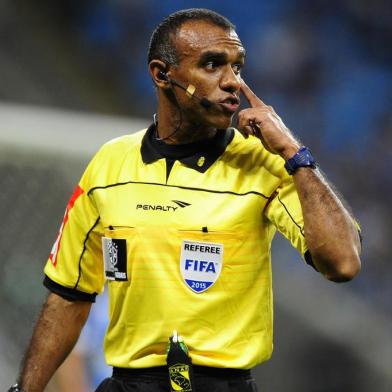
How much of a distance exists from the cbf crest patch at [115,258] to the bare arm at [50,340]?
10.0 inches

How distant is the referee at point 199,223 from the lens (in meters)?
3.04

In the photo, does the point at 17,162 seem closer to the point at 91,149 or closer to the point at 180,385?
the point at 91,149

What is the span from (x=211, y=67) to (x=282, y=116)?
489 cm

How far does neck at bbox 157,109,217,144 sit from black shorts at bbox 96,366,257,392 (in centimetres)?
73

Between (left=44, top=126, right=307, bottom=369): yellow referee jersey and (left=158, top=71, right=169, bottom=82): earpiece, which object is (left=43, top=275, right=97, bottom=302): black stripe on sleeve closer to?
(left=44, top=126, right=307, bottom=369): yellow referee jersey

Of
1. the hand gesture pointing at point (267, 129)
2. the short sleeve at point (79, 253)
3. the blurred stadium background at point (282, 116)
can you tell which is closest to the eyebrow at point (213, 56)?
the hand gesture pointing at point (267, 129)

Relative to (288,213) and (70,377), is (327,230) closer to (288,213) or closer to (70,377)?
(288,213)

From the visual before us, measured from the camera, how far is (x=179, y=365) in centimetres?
304

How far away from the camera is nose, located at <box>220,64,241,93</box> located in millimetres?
3156

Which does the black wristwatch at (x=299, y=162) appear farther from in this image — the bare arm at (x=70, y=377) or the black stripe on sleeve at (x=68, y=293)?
the bare arm at (x=70, y=377)

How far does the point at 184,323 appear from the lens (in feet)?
10.1

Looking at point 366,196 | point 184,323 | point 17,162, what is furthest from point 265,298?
point 366,196

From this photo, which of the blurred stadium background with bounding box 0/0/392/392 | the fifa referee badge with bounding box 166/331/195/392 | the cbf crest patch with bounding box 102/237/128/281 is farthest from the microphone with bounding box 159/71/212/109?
the blurred stadium background with bounding box 0/0/392/392

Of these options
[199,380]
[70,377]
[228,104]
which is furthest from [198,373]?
[70,377]
